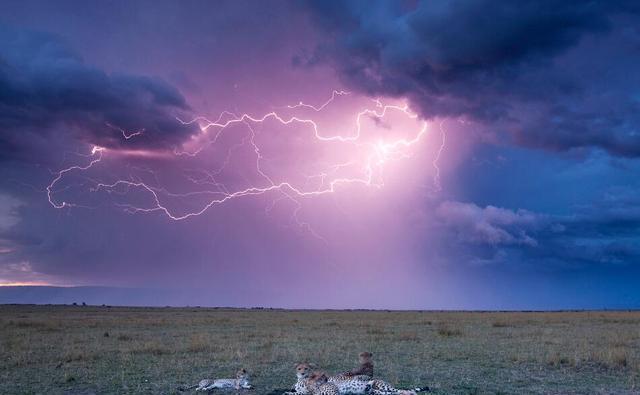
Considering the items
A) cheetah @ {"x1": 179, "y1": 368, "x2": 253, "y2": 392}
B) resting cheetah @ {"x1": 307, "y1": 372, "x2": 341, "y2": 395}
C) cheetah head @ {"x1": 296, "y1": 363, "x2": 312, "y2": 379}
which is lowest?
cheetah @ {"x1": 179, "y1": 368, "x2": 253, "y2": 392}

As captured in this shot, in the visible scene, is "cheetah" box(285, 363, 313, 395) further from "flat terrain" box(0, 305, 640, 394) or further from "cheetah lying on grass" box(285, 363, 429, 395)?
"flat terrain" box(0, 305, 640, 394)

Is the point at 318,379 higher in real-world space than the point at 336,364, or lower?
higher

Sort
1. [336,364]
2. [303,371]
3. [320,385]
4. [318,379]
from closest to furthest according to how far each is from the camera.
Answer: [320,385], [318,379], [303,371], [336,364]

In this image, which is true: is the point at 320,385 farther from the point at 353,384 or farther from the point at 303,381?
the point at 353,384

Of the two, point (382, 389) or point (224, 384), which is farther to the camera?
point (224, 384)

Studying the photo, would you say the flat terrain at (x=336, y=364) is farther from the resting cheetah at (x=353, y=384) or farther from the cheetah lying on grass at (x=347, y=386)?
the resting cheetah at (x=353, y=384)

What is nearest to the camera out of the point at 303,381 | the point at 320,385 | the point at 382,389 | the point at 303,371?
the point at 382,389

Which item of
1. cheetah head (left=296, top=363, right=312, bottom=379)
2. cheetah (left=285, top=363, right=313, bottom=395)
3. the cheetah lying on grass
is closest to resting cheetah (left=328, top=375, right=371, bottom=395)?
the cheetah lying on grass

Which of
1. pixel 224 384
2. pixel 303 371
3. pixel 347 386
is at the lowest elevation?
pixel 224 384

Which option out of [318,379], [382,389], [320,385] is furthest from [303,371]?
[382,389]

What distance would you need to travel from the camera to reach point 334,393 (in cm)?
1027

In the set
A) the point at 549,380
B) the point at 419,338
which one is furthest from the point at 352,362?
the point at 419,338

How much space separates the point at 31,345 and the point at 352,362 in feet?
44.6

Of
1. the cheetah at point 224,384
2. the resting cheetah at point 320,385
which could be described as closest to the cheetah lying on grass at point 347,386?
the resting cheetah at point 320,385
